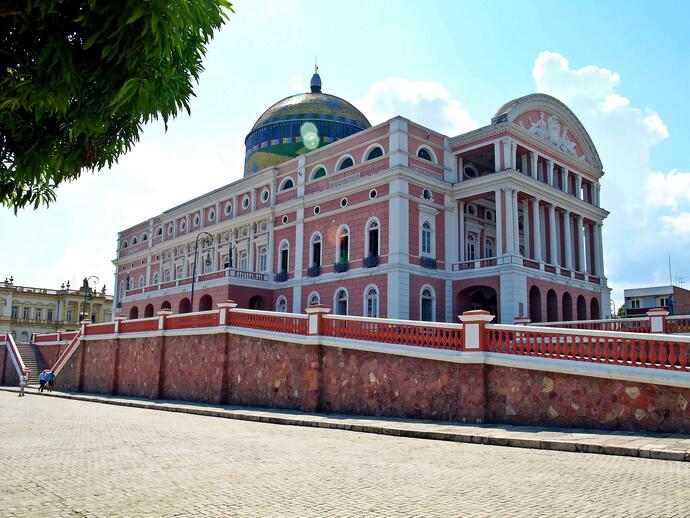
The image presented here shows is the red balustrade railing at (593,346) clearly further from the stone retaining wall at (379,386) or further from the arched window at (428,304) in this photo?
the arched window at (428,304)

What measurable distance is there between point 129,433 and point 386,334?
21.7 feet

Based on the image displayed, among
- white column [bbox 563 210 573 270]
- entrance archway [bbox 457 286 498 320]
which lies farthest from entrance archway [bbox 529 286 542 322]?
white column [bbox 563 210 573 270]

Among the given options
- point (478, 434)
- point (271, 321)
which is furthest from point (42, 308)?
point (478, 434)

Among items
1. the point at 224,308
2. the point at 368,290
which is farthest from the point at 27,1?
the point at 368,290

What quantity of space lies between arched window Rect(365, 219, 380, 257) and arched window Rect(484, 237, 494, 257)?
7182 mm

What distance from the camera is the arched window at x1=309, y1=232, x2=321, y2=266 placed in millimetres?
33469

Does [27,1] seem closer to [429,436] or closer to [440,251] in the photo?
[429,436]

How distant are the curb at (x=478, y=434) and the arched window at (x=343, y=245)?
46.5 feet

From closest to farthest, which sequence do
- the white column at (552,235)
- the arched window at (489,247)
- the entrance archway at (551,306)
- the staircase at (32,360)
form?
the entrance archway at (551,306) < the white column at (552,235) < the arched window at (489,247) < the staircase at (32,360)

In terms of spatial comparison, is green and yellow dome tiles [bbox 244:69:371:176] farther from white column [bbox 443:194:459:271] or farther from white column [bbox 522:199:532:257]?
white column [bbox 522:199:532:257]

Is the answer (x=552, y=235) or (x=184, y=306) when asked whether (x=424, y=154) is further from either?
(x=184, y=306)

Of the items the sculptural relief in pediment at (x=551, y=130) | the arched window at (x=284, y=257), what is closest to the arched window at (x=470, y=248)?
the sculptural relief in pediment at (x=551, y=130)

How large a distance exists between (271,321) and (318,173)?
16192 mm

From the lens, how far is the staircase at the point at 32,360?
37344mm
